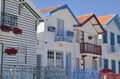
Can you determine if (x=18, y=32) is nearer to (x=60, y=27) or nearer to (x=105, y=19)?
(x=60, y=27)

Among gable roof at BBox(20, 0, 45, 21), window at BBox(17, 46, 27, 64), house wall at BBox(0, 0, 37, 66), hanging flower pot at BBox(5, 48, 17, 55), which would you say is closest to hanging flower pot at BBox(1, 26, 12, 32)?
house wall at BBox(0, 0, 37, 66)

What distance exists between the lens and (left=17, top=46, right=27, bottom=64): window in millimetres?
25641

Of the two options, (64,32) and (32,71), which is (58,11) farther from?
(32,71)

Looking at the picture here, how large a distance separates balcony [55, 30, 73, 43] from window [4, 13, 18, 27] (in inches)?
273

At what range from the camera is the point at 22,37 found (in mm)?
25812

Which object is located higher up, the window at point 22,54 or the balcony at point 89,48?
the balcony at point 89,48

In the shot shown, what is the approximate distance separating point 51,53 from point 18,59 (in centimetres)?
625

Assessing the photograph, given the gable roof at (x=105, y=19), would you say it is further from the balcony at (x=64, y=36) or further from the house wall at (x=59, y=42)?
the balcony at (x=64, y=36)

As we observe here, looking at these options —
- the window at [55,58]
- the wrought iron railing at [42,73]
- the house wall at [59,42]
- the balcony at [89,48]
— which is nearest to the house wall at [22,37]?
the house wall at [59,42]

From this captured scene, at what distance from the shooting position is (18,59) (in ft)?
83.7

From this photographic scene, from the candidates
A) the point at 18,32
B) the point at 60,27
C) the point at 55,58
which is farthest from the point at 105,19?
the point at 18,32

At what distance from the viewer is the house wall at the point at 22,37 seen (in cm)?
2428

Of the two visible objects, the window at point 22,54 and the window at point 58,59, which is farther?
the window at point 58,59

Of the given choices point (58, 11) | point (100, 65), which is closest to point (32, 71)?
point (58, 11)
